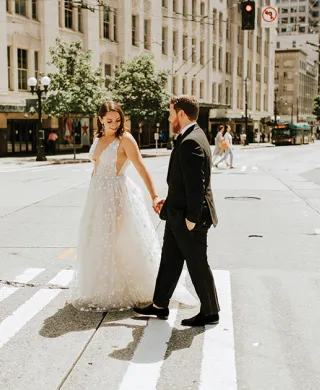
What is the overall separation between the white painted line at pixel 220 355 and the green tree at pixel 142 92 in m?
34.7

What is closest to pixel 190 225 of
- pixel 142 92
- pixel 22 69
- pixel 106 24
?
pixel 22 69

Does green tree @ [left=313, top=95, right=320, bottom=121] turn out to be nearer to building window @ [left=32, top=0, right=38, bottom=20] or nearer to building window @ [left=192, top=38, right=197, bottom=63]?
building window @ [left=192, top=38, right=197, bottom=63]

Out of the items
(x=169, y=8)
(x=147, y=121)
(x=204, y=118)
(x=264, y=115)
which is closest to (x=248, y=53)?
(x=264, y=115)

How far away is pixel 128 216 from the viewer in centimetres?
535

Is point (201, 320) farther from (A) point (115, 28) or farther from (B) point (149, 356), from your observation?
(A) point (115, 28)

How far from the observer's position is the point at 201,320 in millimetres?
4848

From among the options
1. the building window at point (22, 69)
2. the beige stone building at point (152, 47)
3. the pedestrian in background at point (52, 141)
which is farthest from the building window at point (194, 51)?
the pedestrian in background at point (52, 141)

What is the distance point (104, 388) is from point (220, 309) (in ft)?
6.19

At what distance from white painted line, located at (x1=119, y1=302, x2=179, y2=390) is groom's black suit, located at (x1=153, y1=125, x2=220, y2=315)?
245 mm

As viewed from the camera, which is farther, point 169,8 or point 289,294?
point 169,8

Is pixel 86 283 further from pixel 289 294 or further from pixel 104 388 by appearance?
pixel 289 294

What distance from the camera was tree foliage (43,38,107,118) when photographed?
3120 cm

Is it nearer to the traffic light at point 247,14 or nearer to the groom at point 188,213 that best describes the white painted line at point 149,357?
the groom at point 188,213

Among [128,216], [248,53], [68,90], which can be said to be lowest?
[128,216]
